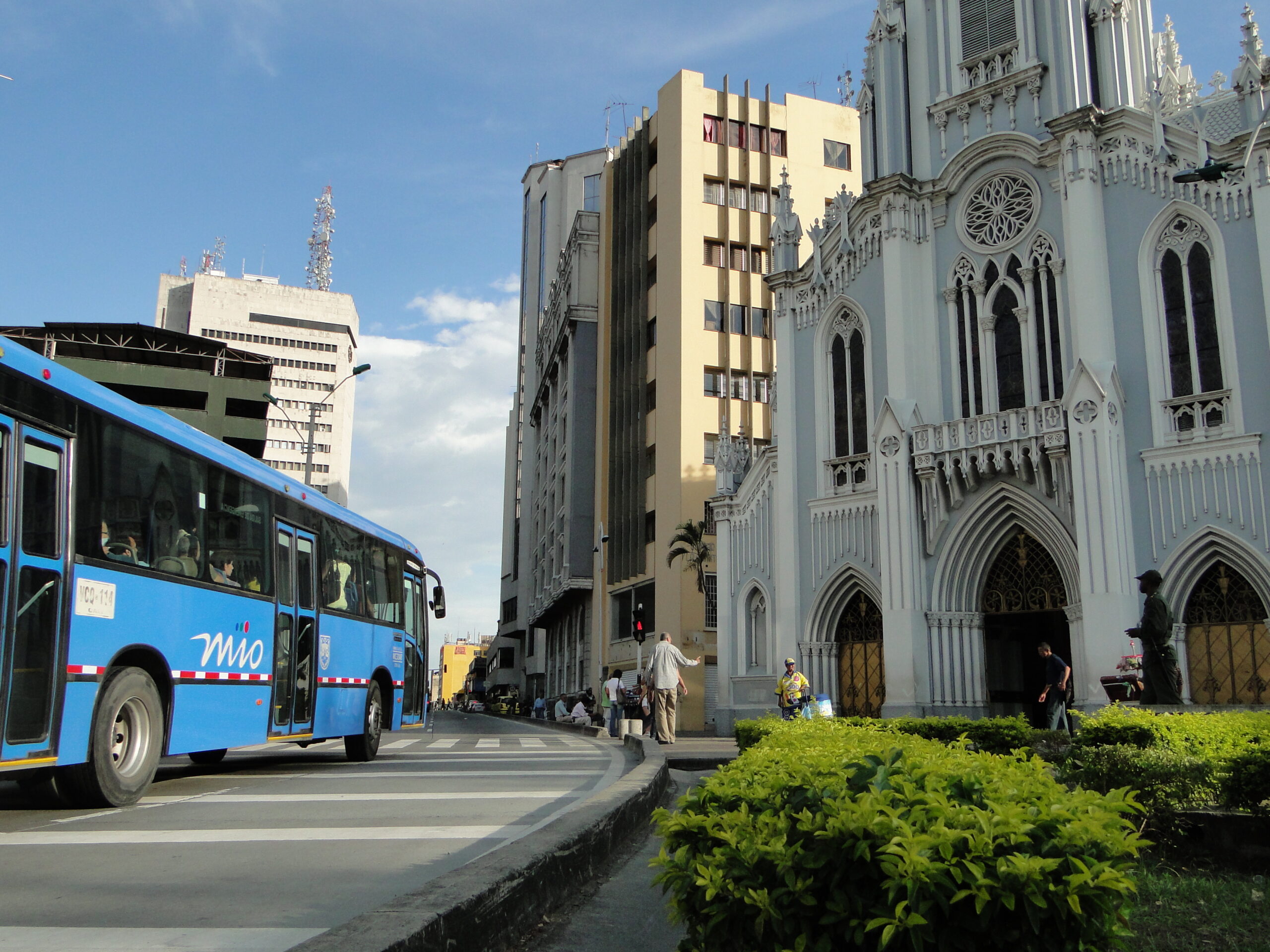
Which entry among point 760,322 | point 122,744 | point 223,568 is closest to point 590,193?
point 760,322

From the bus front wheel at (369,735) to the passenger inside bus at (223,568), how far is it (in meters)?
4.31

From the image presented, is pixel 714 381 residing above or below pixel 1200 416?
above

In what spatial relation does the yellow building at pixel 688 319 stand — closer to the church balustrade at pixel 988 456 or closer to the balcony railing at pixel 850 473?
the balcony railing at pixel 850 473

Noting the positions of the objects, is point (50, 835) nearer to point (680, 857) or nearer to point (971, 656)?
point (680, 857)

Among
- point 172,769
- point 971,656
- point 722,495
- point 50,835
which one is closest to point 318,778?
point 172,769

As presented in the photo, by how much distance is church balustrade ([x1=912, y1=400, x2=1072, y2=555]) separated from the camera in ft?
73.3

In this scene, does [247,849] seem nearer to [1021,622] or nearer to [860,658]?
[860,658]

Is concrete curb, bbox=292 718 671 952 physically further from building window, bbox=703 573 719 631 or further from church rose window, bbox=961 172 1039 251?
building window, bbox=703 573 719 631

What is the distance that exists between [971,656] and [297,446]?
104 m

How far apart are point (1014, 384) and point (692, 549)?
1722 centimetres

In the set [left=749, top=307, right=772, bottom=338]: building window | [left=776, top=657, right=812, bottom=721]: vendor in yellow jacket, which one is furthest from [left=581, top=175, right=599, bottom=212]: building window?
→ [left=776, top=657, right=812, bottom=721]: vendor in yellow jacket

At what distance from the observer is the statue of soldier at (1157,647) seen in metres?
12.2

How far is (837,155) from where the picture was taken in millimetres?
49562

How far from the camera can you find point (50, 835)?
6.96 m
